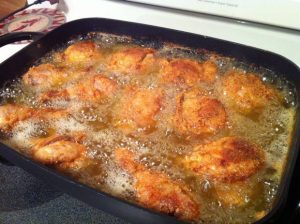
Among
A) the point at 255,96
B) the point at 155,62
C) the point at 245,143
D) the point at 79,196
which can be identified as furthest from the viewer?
the point at 155,62

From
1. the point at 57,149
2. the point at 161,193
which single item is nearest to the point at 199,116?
the point at 161,193

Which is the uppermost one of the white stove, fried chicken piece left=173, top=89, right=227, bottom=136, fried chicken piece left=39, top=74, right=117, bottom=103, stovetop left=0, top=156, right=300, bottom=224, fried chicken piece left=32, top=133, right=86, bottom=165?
the white stove

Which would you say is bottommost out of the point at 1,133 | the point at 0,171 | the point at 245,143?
the point at 0,171

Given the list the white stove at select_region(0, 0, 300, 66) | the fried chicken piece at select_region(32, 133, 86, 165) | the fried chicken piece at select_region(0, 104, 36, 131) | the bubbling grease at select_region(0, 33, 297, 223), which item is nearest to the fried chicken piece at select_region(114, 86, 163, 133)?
the bubbling grease at select_region(0, 33, 297, 223)

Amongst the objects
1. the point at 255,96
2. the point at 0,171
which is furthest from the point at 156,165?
the point at 0,171

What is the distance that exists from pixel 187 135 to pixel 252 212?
23 centimetres

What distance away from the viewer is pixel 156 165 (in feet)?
2.39

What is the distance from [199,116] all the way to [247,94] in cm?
15

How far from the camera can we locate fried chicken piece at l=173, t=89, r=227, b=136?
2.60 feet

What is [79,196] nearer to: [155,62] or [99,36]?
[155,62]

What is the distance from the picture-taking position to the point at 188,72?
2.99 ft

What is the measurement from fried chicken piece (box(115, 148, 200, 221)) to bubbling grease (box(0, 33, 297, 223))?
0.05 feet

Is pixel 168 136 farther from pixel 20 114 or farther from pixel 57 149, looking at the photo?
pixel 20 114

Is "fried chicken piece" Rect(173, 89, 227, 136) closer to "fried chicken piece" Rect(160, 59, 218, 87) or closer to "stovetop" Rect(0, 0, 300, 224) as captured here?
"fried chicken piece" Rect(160, 59, 218, 87)
